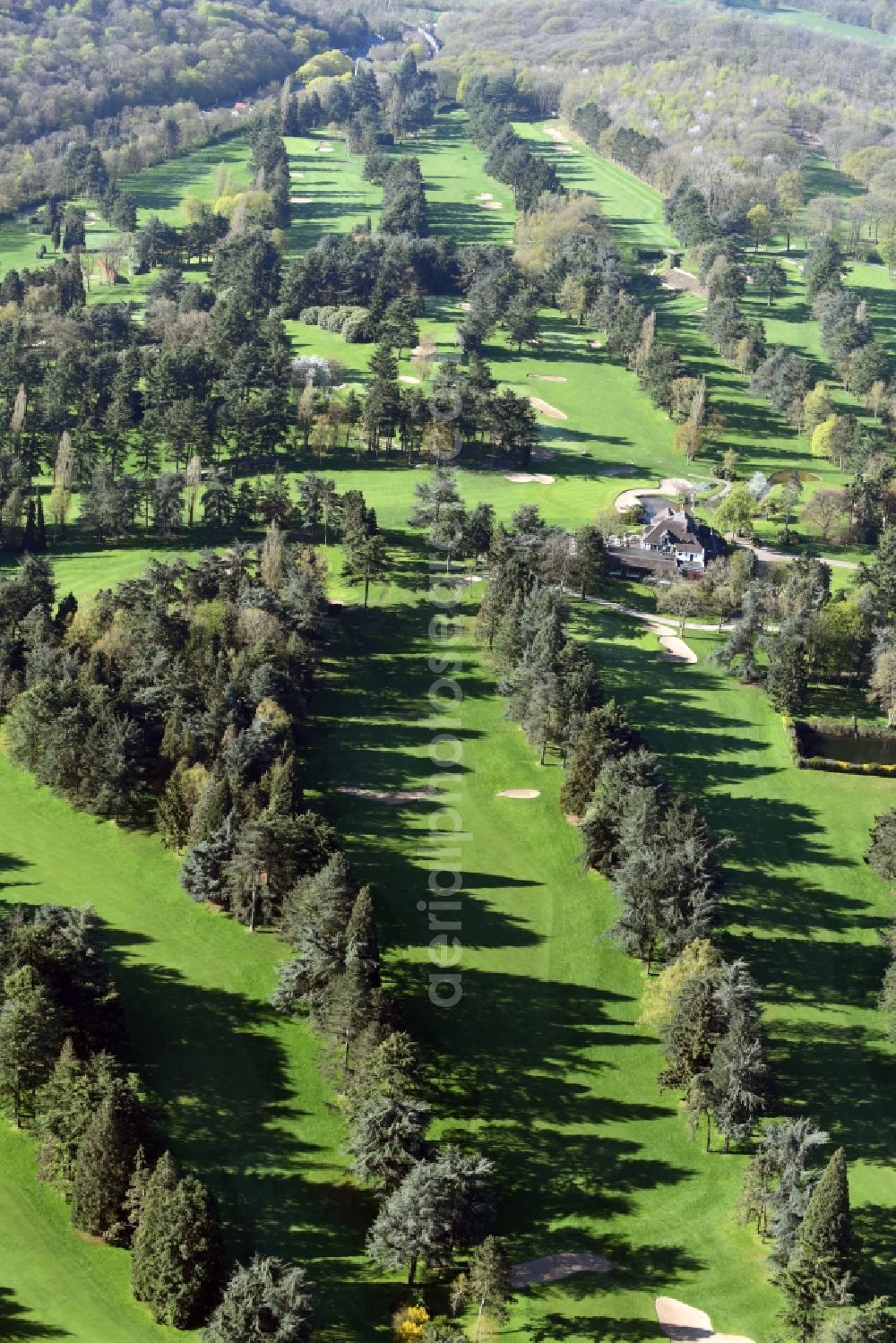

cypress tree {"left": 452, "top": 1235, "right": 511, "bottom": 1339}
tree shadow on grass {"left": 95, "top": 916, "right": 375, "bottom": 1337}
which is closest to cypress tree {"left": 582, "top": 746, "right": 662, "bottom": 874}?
tree shadow on grass {"left": 95, "top": 916, "right": 375, "bottom": 1337}

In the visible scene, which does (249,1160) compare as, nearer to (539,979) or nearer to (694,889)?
(539,979)

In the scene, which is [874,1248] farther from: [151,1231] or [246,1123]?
[151,1231]

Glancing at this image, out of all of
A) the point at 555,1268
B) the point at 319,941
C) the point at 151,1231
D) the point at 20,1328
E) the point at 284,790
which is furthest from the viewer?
the point at 284,790

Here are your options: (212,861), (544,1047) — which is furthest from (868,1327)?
(212,861)

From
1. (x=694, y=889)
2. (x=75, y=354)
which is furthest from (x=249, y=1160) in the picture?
(x=75, y=354)

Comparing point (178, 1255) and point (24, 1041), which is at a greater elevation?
point (24, 1041)

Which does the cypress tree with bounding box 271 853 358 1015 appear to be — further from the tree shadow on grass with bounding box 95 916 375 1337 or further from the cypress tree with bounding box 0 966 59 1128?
the cypress tree with bounding box 0 966 59 1128
